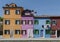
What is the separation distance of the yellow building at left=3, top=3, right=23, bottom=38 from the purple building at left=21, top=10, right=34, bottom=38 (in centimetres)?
75

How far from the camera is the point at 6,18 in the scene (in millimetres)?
45094

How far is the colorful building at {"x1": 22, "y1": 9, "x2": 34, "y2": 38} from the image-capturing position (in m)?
44.6

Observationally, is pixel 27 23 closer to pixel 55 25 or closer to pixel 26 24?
pixel 26 24

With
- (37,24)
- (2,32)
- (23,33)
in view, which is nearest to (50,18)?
(37,24)

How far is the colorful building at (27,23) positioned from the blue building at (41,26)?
75 centimetres

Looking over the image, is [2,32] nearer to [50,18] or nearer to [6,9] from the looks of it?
[6,9]

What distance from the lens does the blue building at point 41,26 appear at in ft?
146

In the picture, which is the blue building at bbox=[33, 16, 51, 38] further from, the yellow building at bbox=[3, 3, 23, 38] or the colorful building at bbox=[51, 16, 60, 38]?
the yellow building at bbox=[3, 3, 23, 38]

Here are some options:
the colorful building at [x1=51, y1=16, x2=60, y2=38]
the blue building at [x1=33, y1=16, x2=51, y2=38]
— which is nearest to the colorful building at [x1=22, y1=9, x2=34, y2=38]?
the blue building at [x1=33, y1=16, x2=51, y2=38]

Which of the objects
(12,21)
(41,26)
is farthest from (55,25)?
(12,21)

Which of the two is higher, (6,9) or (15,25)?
(6,9)

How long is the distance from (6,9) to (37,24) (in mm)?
6217

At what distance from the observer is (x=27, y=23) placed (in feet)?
147

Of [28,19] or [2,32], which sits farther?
[2,32]
